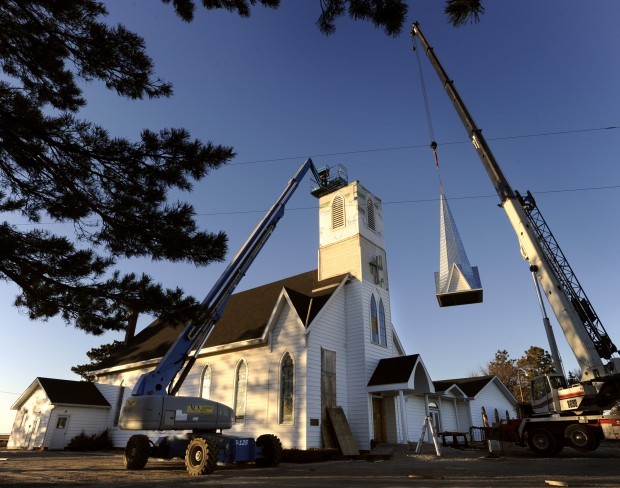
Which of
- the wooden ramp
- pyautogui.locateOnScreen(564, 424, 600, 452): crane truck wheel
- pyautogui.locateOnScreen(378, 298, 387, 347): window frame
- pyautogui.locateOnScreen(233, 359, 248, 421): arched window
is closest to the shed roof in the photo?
pyautogui.locateOnScreen(378, 298, 387, 347): window frame

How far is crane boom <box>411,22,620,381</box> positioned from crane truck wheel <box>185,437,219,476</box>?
11.9 meters

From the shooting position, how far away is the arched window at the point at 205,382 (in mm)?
22344

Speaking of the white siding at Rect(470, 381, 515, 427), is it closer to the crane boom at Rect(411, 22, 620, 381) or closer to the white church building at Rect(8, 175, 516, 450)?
the white church building at Rect(8, 175, 516, 450)

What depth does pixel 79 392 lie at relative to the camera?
27.9m

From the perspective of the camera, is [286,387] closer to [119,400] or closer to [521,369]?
[119,400]

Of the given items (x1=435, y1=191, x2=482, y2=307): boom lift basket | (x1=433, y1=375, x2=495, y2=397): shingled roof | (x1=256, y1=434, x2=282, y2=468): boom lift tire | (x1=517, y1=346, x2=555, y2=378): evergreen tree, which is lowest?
(x1=256, y1=434, x2=282, y2=468): boom lift tire

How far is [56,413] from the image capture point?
26312 millimetres

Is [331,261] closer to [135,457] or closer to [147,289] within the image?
[135,457]

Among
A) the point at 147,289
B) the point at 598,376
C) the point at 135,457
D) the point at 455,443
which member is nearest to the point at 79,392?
the point at 135,457

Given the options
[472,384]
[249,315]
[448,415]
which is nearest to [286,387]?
[249,315]

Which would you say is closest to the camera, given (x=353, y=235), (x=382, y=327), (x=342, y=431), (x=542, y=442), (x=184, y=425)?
(x=184, y=425)

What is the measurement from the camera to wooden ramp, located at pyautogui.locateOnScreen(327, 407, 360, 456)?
17900 millimetres

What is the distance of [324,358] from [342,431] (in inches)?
129

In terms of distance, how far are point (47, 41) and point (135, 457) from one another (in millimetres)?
11518
